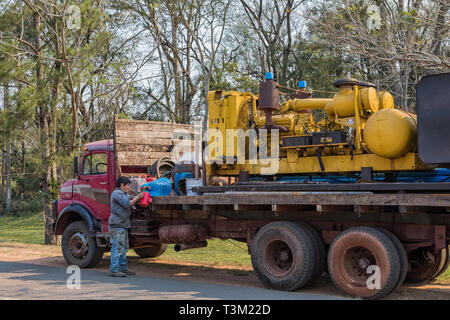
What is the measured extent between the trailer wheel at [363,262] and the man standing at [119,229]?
162 inches

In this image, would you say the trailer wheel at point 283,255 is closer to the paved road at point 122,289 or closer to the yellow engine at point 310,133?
the paved road at point 122,289

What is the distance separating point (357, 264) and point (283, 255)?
1272 mm

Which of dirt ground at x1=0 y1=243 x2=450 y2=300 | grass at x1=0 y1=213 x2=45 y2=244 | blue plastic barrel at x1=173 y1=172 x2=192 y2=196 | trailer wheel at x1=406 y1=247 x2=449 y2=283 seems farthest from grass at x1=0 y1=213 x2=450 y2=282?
blue plastic barrel at x1=173 y1=172 x2=192 y2=196

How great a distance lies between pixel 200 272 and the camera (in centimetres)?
1162

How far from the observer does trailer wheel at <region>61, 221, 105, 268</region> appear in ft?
40.2

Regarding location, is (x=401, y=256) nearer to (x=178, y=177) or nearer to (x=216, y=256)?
(x=178, y=177)

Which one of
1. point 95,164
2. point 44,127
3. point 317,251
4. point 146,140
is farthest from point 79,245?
point 44,127

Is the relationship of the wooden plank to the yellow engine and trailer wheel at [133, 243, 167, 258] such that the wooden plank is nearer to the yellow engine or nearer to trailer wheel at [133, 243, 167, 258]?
the yellow engine

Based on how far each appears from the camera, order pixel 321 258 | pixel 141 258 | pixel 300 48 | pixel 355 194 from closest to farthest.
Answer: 1. pixel 355 194
2. pixel 321 258
3. pixel 141 258
4. pixel 300 48

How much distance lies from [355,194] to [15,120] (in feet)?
40.4

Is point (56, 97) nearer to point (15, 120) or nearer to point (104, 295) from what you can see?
point (15, 120)
